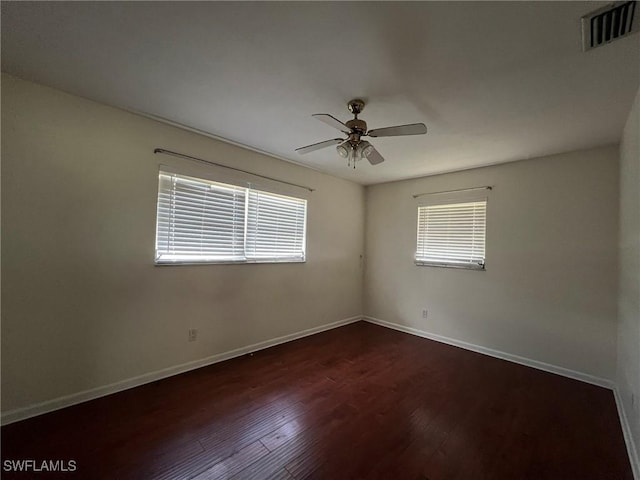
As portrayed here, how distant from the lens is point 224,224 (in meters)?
2.99

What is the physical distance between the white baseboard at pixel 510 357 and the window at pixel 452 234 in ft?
3.50

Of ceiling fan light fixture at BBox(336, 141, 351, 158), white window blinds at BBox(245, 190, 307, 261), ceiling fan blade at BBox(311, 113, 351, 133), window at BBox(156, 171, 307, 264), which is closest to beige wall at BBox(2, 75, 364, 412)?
window at BBox(156, 171, 307, 264)

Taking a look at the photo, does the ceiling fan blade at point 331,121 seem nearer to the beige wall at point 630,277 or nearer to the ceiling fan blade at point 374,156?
the ceiling fan blade at point 374,156

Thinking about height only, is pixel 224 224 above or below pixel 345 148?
below

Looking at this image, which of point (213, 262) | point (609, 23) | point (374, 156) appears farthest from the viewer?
point (213, 262)

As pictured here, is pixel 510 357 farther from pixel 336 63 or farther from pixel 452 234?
pixel 336 63

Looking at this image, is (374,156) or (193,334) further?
(193,334)

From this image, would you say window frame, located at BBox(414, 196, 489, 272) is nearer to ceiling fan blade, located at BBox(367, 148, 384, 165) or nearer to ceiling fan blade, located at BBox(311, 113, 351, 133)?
ceiling fan blade, located at BBox(367, 148, 384, 165)

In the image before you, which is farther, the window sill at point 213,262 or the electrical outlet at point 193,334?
the electrical outlet at point 193,334

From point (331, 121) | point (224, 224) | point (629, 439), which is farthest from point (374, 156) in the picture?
point (629, 439)

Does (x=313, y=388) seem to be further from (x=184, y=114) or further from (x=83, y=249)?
(x=184, y=114)

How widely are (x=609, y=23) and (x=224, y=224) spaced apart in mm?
3153

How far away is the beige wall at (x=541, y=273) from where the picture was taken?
270 cm

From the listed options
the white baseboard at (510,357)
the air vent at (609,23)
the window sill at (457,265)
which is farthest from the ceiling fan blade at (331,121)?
the white baseboard at (510,357)
